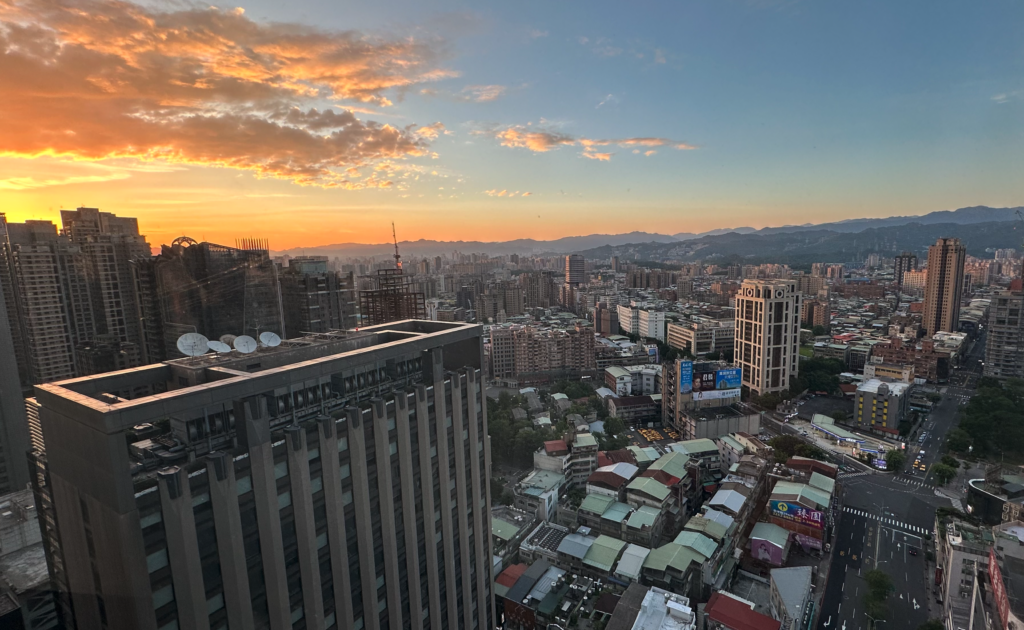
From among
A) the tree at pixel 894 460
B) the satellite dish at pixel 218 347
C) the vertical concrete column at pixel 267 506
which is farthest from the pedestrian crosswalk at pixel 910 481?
the satellite dish at pixel 218 347

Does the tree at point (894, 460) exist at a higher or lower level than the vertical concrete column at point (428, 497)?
lower

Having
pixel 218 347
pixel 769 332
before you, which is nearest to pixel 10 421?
pixel 218 347

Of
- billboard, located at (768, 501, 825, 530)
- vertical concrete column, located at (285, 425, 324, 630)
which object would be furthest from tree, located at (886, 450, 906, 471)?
vertical concrete column, located at (285, 425, 324, 630)

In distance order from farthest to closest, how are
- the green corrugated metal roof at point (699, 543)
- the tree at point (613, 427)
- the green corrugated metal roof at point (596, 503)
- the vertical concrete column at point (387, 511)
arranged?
the tree at point (613, 427)
the green corrugated metal roof at point (596, 503)
the green corrugated metal roof at point (699, 543)
the vertical concrete column at point (387, 511)

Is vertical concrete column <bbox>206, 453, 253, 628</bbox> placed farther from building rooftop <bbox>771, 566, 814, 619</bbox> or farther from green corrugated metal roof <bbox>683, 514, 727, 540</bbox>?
green corrugated metal roof <bbox>683, 514, 727, 540</bbox>

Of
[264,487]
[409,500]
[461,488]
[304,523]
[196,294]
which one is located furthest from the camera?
[196,294]

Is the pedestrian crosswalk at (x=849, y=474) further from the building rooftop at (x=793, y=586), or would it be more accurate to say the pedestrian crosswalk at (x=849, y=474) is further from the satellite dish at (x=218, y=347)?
the satellite dish at (x=218, y=347)

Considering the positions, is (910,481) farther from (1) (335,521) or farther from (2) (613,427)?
(1) (335,521)
